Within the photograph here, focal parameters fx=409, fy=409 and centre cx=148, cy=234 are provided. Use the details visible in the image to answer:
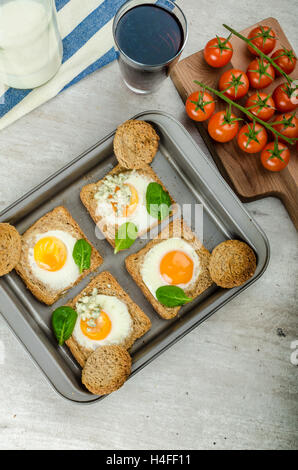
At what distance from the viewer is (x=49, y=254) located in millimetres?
1985

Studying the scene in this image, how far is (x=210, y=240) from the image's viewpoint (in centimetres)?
215

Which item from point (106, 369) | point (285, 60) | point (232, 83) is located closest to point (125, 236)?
point (106, 369)

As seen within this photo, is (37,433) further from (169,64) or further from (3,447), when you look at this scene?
(169,64)

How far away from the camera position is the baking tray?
191 cm

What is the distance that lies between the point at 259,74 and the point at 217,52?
24 cm

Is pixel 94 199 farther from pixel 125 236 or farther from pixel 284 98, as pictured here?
pixel 284 98

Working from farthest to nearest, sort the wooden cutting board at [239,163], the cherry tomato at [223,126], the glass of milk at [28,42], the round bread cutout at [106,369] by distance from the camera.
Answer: the wooden cutting board at [239,163] < the cherry tomato at [223,126] < the round bread cutout at [106,369] < the glass of milk at [28,42]

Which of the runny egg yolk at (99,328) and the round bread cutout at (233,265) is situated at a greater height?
the runny egg yolk at (99,328)

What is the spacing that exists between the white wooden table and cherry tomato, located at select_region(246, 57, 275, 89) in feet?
1.08

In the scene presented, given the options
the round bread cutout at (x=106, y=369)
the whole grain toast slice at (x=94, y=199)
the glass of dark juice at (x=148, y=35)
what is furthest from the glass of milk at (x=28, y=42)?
the round bread cutout at (x=106, y=369)

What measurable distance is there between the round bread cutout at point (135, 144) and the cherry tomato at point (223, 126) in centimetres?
28

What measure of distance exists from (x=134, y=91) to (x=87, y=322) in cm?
123

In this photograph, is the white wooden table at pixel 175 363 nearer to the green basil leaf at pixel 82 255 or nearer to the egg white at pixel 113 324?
the egg white at pixel 113 324

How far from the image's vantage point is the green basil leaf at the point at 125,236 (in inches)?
79.6
